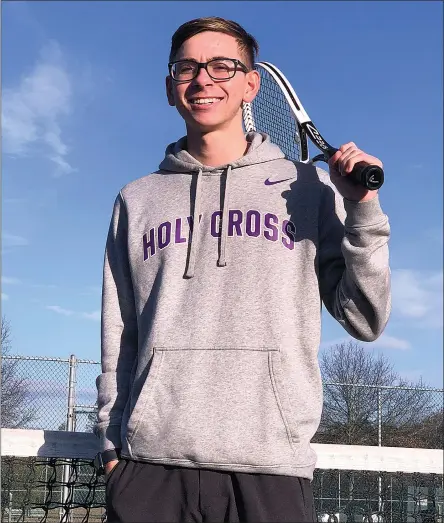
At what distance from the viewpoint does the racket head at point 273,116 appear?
3266 mm

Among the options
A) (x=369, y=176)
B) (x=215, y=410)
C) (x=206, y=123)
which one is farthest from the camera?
(x=206, y=123)

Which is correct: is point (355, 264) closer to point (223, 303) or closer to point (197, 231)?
point (223, 303)

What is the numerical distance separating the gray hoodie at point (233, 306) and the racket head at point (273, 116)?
0.77 meters

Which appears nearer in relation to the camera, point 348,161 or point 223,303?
point 348,161

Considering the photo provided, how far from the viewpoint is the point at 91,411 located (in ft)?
31.3

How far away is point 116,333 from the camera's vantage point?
8.10 ft

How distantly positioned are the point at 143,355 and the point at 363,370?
12.6m

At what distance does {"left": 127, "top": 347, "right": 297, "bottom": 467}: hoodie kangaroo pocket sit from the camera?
6.73 ft

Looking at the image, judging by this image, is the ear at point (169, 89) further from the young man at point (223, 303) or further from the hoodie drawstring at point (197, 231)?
the hoodie drawstring at point (197, 231)

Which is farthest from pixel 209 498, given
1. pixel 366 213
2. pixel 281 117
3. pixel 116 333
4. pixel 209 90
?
pixel 281 117

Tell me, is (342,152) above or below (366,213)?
above

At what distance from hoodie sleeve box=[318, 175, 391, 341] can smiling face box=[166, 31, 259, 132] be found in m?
0.41

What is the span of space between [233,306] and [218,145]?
1.92ft

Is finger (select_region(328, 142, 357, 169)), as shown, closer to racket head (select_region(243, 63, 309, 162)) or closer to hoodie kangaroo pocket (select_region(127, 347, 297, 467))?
hoodie kangaroo pocket (select_region(127, 347, 297, 467))
